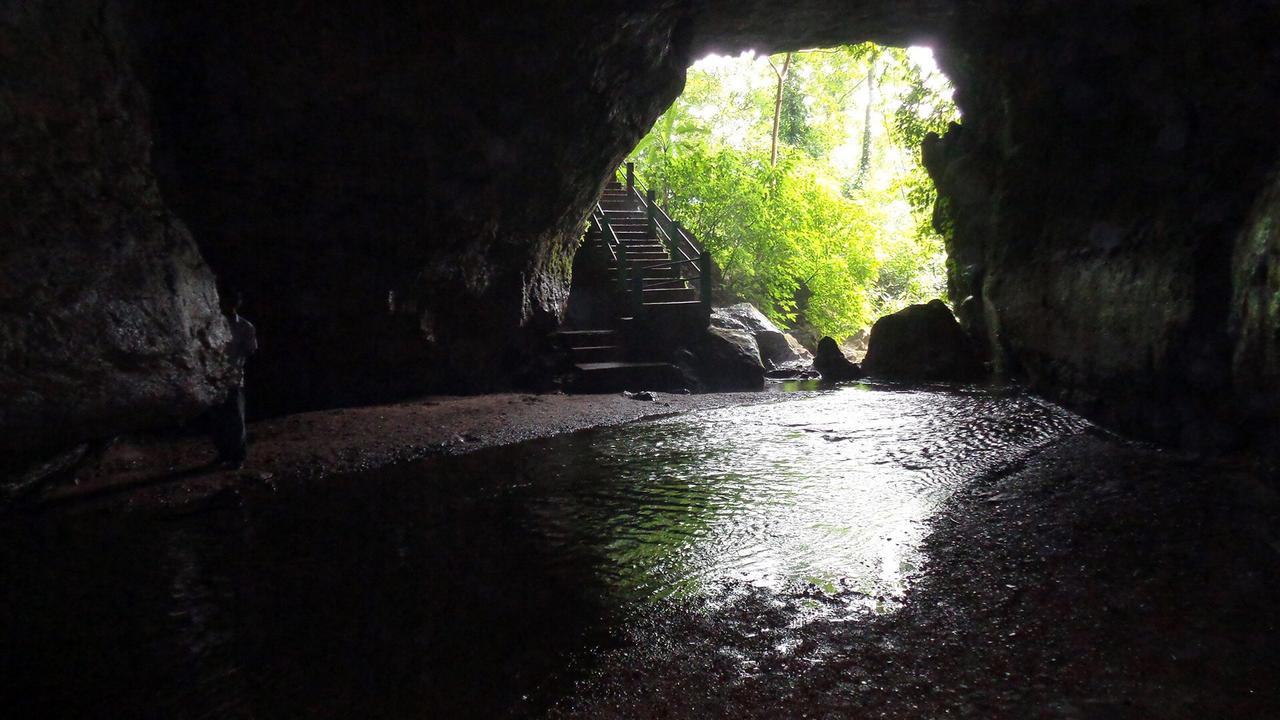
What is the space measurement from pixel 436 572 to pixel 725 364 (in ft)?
37.9

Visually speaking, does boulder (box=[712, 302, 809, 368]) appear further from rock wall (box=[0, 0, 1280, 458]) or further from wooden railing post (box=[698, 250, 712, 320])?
rock wall (box=[0, 0, 1280, 458])

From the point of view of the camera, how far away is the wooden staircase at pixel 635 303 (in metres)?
14.7

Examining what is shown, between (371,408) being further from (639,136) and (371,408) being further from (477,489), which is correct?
(639,136)

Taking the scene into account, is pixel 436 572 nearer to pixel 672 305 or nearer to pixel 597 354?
pixel 597 354

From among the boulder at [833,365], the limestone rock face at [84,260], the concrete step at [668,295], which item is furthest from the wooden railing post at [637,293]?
the limestone rock face at [84,260]

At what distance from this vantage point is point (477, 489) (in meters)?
6.84

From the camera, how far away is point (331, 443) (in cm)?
862

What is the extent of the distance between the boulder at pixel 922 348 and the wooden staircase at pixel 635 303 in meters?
4.36

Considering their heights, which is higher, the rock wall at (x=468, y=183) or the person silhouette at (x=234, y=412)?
the rock wall at (x=468, y=183)

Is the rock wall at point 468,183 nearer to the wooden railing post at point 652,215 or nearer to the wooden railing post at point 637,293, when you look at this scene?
the wooden railing post at point 637,293

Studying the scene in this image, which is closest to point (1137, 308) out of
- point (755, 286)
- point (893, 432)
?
point (893, 432)

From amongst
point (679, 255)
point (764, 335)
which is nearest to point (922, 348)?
point (764, 335)

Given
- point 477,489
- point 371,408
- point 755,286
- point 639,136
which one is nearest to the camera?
point 477,489

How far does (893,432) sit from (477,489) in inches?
214
